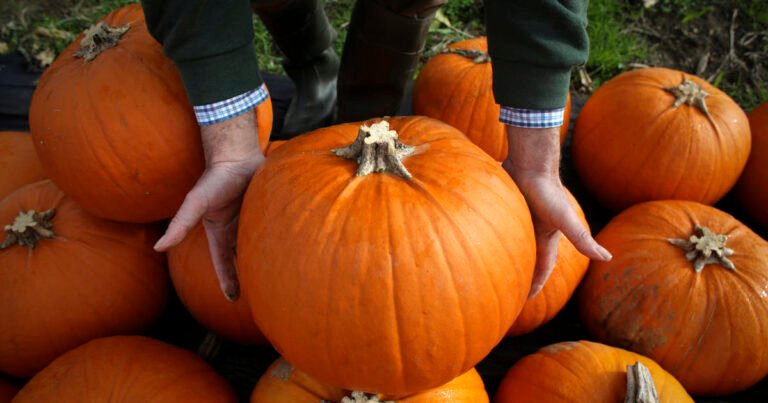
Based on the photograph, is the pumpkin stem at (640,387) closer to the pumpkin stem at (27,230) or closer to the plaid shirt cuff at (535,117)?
the plaid shirt cuff at (535,117)

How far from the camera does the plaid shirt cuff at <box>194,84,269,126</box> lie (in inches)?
54.5

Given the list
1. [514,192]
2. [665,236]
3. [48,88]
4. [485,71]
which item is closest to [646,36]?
[485,71]

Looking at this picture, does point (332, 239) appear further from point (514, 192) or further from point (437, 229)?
point (514, 192)

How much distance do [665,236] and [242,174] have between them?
137 cm

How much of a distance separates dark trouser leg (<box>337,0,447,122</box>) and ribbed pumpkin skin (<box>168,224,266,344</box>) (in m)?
1.12

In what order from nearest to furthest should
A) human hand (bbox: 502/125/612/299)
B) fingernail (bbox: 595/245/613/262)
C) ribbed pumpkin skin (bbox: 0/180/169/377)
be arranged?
1. fingernail (bbox: 595/245/613/262)
2. human hand (bbox: 502/125/612/299)
3. ribbed pumpkin skin (bbox: 0/180/169/377)

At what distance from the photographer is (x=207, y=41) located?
1322mm

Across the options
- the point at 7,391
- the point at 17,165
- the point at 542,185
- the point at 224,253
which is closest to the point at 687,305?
the point at 542,185

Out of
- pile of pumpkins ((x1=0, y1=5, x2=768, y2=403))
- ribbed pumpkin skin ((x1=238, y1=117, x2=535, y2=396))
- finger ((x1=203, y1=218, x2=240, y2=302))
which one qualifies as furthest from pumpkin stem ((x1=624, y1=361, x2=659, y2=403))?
finger ((x1=203, y1=218, x2=240, y2=302))

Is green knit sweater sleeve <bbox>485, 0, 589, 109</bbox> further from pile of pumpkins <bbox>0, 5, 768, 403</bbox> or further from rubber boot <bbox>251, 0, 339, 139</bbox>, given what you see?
rubber boot <bbox>251, 0, 339, 139</bbox>

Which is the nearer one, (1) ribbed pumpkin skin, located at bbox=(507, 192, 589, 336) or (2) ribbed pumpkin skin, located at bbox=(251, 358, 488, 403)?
(2) ribbed pumpkin skin, located at bbox=(251, 358, 488, 403)

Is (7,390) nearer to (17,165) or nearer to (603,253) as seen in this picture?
(17,165)

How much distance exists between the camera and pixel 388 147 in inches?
44.2

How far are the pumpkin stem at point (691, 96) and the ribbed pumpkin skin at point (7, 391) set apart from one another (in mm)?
2504
